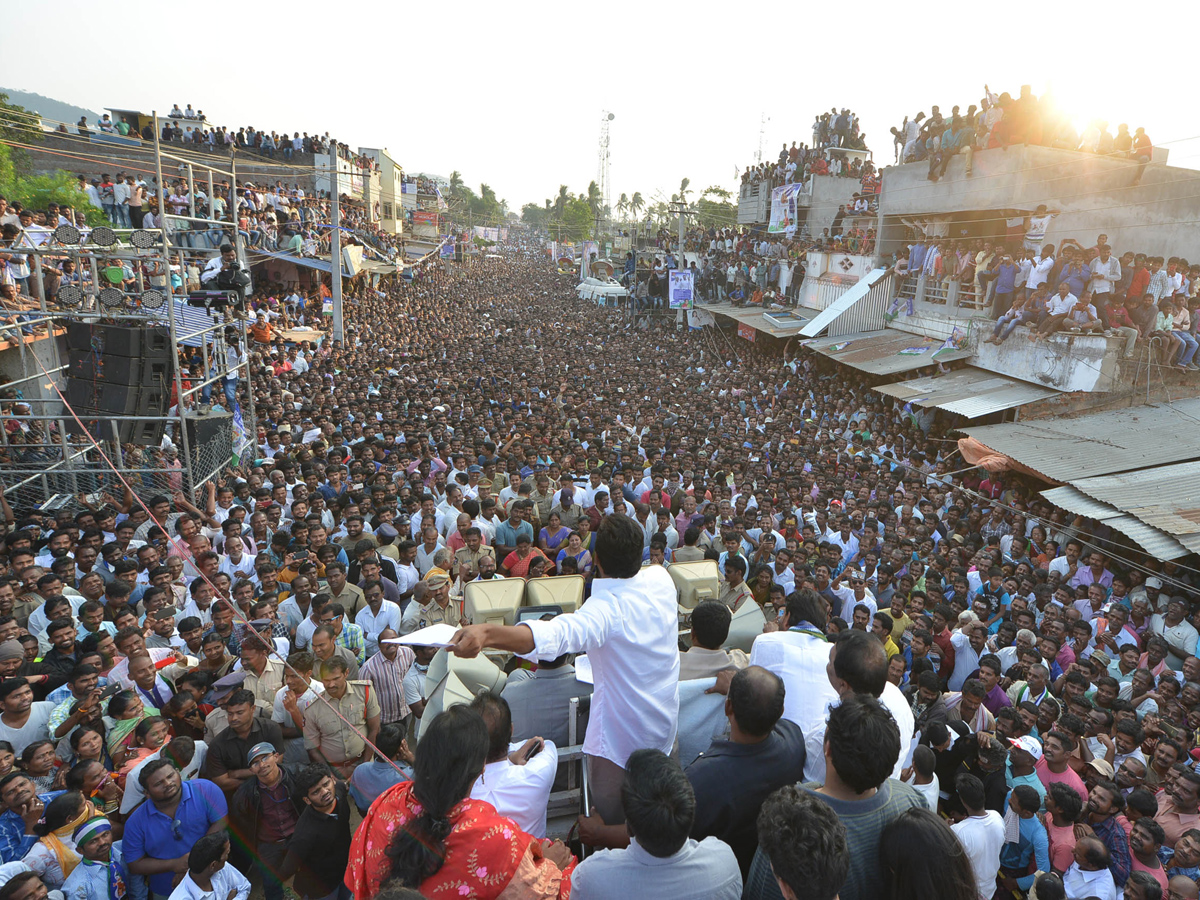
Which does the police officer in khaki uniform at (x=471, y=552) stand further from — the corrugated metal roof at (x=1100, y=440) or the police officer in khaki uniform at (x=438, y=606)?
the corrugated metal roof at (x=1100, y=440)

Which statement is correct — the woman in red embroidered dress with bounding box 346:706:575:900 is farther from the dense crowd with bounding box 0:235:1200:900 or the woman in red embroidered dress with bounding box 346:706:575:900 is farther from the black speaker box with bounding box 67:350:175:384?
the black speaker box with bounding box 67:350:175:384

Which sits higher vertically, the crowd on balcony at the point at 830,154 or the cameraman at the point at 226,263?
the crowd on balcony at the point at 830,154

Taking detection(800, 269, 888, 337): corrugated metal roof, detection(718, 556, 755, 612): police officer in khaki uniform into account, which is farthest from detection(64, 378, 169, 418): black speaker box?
detection(800, 269, 888, 337): corrugated metal roof

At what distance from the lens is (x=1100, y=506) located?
761 cm

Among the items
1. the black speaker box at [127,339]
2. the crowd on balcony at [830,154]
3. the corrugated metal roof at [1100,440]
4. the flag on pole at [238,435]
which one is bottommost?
the flag on pole at [238,435]

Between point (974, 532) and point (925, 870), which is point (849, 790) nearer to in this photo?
point (925, 870)

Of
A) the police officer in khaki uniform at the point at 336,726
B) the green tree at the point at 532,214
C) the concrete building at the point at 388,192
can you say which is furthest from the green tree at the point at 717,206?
the green tree at the point at 532,214

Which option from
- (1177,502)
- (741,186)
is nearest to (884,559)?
(1177,502)

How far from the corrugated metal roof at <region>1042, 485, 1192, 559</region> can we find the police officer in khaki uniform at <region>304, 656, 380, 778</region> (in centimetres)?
709

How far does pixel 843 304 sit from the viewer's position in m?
17.3

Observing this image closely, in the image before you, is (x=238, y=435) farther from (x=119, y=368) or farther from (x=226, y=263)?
(x=226, y=263)

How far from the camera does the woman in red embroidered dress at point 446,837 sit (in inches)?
75.1

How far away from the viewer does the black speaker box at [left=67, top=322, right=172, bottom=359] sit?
9.12 metres

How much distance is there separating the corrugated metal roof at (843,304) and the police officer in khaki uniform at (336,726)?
1495 cm
